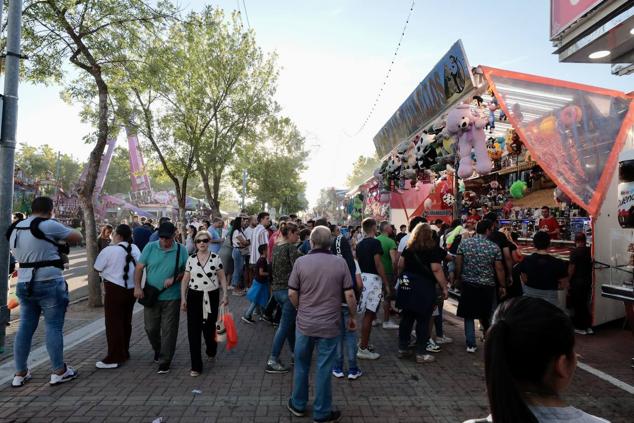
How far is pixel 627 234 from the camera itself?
22.8 feet

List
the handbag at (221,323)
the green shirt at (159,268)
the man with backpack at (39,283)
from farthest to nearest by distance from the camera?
the handbag at (221,323) → the green shirt at (159,268) → the man with backpack at (39,283)

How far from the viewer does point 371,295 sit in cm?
554

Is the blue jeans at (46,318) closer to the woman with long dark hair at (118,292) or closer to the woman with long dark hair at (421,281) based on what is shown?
the woman with long dark hair at (118,292)

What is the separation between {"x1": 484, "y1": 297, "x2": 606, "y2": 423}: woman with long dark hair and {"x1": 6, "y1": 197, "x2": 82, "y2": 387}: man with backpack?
14.9 ft

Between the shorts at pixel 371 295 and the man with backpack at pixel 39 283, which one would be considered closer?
the man with backpack at pixel 39 283

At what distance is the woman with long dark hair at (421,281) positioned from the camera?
527 cm

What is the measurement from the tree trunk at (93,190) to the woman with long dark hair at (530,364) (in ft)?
28.8

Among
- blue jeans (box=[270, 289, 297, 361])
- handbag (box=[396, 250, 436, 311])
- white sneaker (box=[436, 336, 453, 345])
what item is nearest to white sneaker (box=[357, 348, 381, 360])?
handbag (box=[396, 250, 436, 311])

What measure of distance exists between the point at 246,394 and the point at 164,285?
1661 mm

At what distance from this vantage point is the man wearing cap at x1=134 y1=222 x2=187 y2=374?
500 centimetres

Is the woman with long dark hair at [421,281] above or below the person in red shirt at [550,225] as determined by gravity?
below

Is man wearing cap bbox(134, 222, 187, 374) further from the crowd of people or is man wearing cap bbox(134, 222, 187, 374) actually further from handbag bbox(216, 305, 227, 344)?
handbag bbox(216, 305, 227, 344)

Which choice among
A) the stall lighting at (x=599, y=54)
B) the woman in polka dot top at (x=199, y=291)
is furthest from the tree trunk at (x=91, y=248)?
the stall lighting at (x=599, y=54)

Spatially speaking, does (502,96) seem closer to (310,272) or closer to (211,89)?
(310,272)
